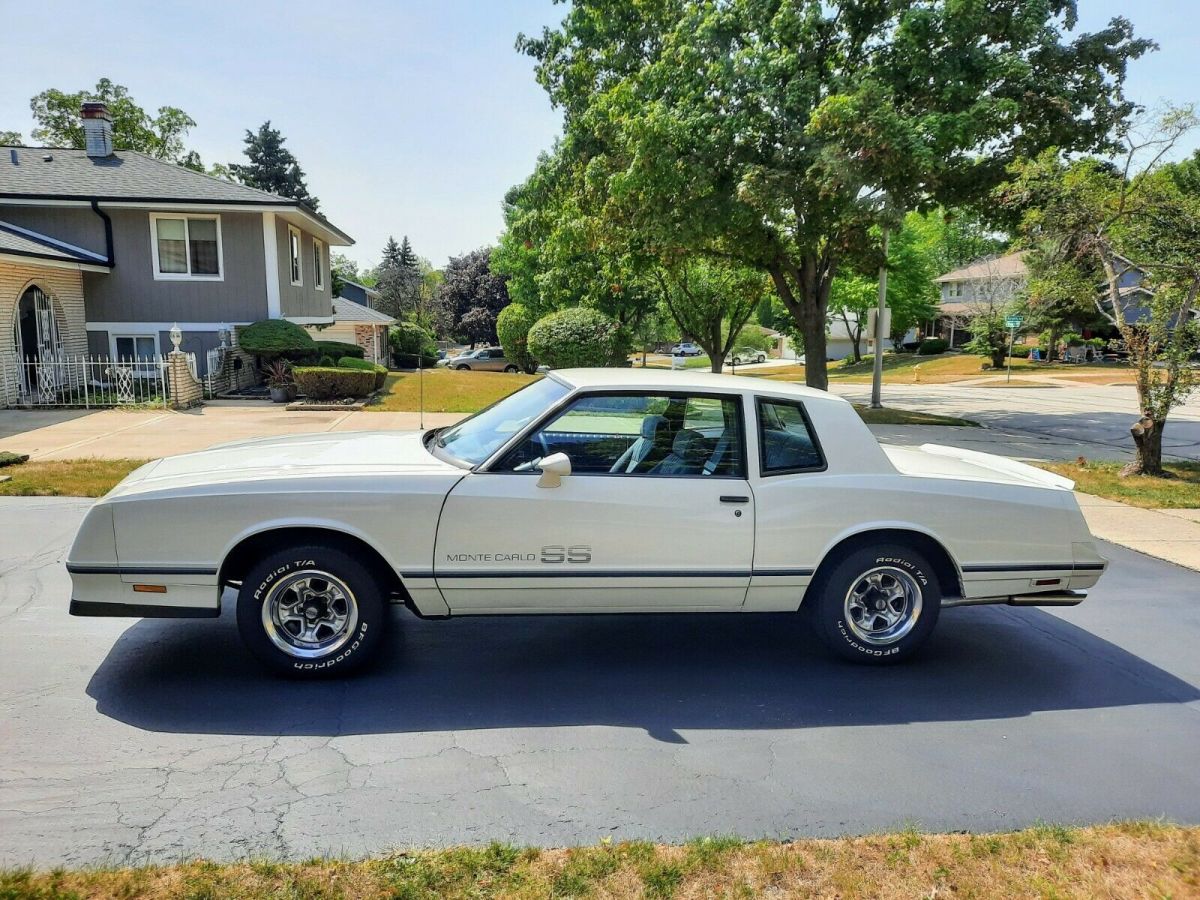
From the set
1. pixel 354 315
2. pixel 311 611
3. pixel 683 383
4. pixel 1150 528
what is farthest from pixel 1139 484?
pixel 354 315

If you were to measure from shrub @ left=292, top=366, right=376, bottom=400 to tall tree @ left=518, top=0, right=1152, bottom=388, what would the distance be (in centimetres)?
675

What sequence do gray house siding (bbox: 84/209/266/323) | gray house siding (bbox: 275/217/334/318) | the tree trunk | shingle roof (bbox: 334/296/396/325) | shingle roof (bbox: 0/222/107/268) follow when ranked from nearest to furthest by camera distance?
1. the tree trunk
2. shingle roof (bbox: 0/222/107/268)
3. gray house siding (bbox: 84/209/266/323)
4. gray house siding (bbox: 275/217/334/318)
5. shingle roof (bbox: 334/296/396/325)

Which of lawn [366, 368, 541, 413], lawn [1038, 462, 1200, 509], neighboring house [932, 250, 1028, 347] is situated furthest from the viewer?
neighboring house [932, 250, 1028, 347]

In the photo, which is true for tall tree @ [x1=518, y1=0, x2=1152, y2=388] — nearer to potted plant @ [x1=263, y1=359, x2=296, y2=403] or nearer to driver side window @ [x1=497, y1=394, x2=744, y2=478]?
potted plant @ [x1=263, y1=359, x2=296, y2=403]

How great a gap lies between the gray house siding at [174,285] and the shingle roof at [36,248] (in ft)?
2.35

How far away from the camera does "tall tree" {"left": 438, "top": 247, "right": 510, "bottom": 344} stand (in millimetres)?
60000

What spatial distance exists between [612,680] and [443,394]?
705 inches

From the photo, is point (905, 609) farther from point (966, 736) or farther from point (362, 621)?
point (362, 621)

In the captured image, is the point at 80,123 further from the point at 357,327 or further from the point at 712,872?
the point at 712,872

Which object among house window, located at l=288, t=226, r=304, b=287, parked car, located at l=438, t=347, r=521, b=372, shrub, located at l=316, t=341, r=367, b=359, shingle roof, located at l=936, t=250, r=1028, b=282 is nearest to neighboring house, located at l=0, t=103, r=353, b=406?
house window, located at l=288, t=226, r=304, b=287

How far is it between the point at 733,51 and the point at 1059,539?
14.2 meters

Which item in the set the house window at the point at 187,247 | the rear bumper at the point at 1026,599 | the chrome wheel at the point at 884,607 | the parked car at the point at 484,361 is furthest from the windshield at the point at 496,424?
the parked car at the point at 484,361

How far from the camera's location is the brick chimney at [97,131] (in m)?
22.8

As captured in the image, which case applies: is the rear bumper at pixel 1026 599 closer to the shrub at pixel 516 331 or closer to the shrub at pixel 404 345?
the shrub at pixel 516 331
